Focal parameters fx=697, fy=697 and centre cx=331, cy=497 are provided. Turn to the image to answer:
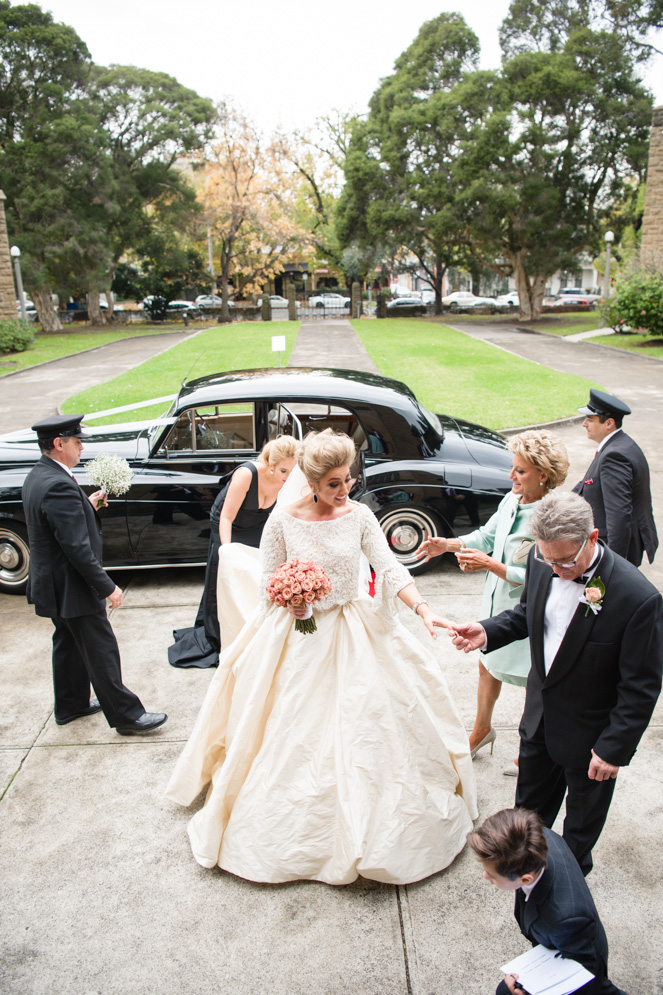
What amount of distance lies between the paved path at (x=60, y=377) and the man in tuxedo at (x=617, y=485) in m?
12.1

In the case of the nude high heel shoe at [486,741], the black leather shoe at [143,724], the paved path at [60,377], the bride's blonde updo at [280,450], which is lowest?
the black leather shoe at [143,724]

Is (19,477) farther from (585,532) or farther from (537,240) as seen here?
(537,240)

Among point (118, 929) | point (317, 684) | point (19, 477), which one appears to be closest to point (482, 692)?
point (317, 684)

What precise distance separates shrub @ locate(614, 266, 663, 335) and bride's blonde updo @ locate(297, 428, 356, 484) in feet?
79.9

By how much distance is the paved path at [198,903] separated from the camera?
2.81 meters

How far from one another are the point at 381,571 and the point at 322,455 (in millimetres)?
677

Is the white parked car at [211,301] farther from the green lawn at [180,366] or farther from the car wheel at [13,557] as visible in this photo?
the car wheel at [13,557]

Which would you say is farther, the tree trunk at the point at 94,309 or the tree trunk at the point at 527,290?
the tree trunk at the point at 94,309

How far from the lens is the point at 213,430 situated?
6504 mm

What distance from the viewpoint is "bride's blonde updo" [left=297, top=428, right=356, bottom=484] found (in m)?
3.03

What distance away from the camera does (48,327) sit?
36.4 meters

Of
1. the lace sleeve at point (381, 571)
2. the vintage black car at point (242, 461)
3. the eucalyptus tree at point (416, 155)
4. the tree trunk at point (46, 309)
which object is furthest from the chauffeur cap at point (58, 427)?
the tree trunk at point (46, 309)

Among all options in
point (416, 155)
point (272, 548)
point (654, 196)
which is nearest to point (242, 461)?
point (272, 548)

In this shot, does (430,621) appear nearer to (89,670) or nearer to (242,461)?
(89,670)
